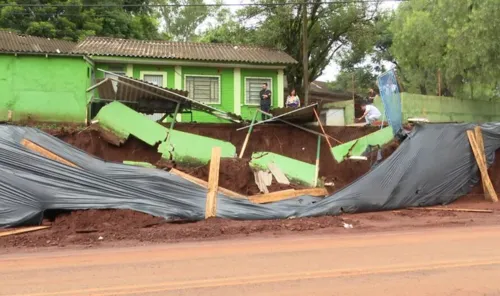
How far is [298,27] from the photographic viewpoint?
28703 mm

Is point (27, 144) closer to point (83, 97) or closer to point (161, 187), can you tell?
point (161, 187)

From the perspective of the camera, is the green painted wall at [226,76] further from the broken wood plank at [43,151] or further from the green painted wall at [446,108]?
the broken wood plank at [43,151]

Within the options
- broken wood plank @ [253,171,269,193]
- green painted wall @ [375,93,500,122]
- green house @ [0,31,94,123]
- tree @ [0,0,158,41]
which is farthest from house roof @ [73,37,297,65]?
broken wood plank @ [253,171,269,193]

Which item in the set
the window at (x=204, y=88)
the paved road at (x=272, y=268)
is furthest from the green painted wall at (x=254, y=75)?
the paved road at (x=272, y=268)

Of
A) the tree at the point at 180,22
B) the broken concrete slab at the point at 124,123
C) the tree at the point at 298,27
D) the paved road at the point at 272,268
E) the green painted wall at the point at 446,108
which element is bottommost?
the paved road at the point at 272,268

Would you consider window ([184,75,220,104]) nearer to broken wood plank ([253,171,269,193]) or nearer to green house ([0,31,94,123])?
green house ([0,31,94,123])

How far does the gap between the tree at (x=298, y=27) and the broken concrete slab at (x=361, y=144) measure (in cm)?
1500

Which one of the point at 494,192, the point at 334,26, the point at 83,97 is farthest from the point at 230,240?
the point at 334,26

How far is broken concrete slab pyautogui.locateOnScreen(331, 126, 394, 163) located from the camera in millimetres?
13773

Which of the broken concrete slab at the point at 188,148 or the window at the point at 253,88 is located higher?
the window at the point at 253,88

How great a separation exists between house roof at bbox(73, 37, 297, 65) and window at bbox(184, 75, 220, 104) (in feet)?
Result: 3.40

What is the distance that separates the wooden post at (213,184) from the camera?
1100 centimetres

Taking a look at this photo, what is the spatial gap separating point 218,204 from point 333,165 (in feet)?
13.7

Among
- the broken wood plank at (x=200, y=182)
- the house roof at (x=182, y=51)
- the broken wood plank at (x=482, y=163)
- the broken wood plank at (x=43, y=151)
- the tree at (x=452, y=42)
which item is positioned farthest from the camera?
the house roof at (x=182, y=51)
